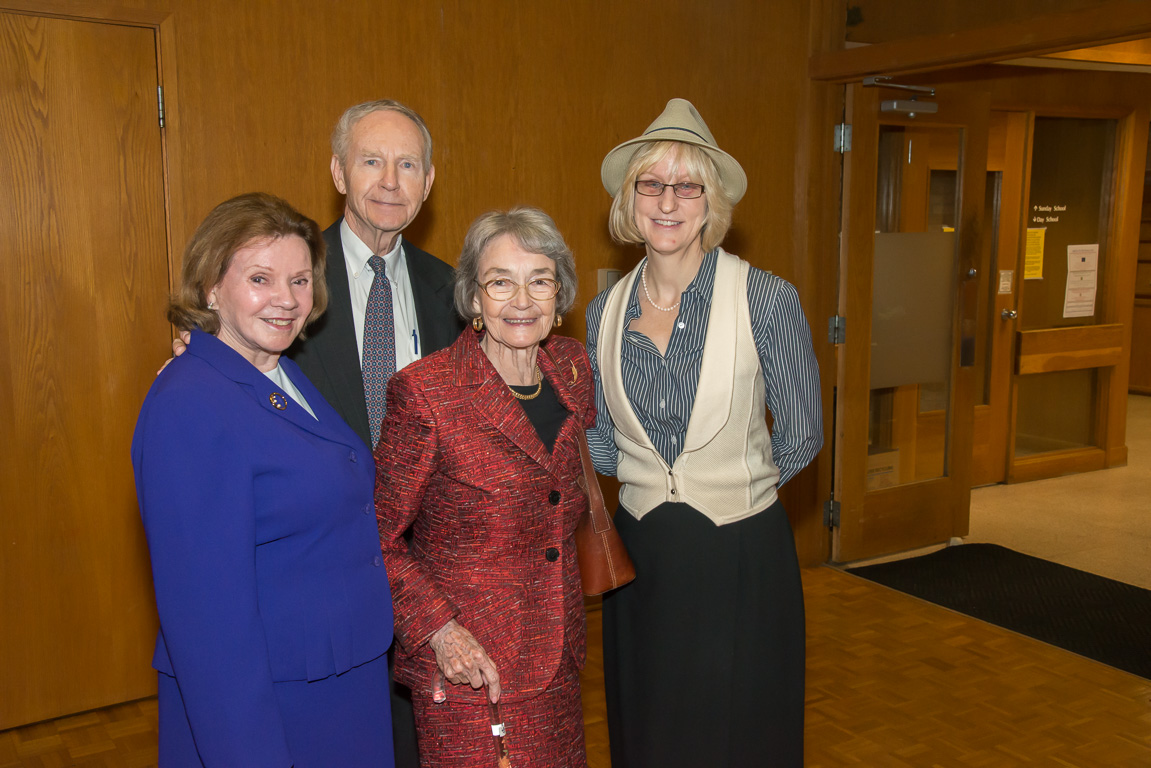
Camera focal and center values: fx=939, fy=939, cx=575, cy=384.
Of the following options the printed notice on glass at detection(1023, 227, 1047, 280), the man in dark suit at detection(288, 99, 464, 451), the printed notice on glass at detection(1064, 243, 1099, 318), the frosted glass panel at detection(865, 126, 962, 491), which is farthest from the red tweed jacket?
the printed notice on glass at detection(1064, 243, 1099, 318)

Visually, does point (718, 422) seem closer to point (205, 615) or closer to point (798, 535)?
point (205, 615)

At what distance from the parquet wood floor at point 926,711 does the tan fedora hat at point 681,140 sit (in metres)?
2.09

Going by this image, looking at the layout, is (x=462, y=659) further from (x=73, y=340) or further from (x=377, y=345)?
(x=73, y=340)

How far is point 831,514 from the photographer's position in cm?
548

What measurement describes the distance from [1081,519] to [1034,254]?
2069 mm

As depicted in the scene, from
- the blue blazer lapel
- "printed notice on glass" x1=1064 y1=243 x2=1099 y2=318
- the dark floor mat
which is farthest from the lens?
"printed notice on glass" x1=1064 y1=243 x2=1099 y2=318

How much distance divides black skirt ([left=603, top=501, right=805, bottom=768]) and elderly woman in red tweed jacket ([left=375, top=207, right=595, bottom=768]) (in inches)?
13.8

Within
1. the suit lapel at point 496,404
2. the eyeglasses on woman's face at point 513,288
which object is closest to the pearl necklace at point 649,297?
the eyeglasses on woman's face at point 513,288

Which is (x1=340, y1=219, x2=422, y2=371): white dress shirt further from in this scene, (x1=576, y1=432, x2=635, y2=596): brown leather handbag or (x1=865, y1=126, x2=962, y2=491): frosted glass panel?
(x1=865, y1=126, x2=962, y2=491): frosted glass panel

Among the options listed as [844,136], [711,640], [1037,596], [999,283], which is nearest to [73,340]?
[711,640]

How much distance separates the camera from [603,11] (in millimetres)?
4539

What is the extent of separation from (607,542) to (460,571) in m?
0.41

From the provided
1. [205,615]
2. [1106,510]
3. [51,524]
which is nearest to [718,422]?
[205,615]

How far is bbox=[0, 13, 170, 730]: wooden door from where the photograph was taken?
138 inches
